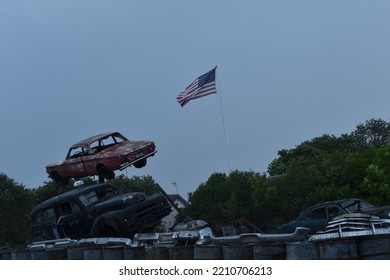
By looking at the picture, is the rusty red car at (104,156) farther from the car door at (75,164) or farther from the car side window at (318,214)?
the car side window at (318,214)

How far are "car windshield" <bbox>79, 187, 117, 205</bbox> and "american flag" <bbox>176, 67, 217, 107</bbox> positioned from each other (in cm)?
120

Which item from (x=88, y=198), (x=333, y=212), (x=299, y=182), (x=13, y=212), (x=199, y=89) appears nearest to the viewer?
(x=333, y=212)

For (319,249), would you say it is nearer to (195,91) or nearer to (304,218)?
(304,218)

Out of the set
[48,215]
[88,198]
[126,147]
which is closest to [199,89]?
[126,147]

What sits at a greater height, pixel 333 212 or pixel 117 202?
pixel 117 202

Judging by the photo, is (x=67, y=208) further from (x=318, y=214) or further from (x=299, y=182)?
(x=318, y=214)

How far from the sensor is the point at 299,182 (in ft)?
21.8

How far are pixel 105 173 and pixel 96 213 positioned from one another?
29.2 inches

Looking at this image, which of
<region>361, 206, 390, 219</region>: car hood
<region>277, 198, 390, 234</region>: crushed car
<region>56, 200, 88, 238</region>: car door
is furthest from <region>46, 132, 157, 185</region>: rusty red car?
<region>361, 206, 390, 219</region>: car hood

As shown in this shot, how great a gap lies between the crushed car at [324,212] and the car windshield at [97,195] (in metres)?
1.81

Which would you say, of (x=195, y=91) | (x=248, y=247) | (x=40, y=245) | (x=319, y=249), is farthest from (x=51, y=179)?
(x=319, y=249)

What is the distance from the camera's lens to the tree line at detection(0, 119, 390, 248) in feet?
20.6

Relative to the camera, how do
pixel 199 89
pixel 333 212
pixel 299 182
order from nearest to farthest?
pixel 333 212 < pixel 299 182 < pixel 199 89

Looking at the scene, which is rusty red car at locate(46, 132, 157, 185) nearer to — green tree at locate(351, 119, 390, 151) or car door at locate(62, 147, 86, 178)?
car door at locate(62, 147, 86, 178)
